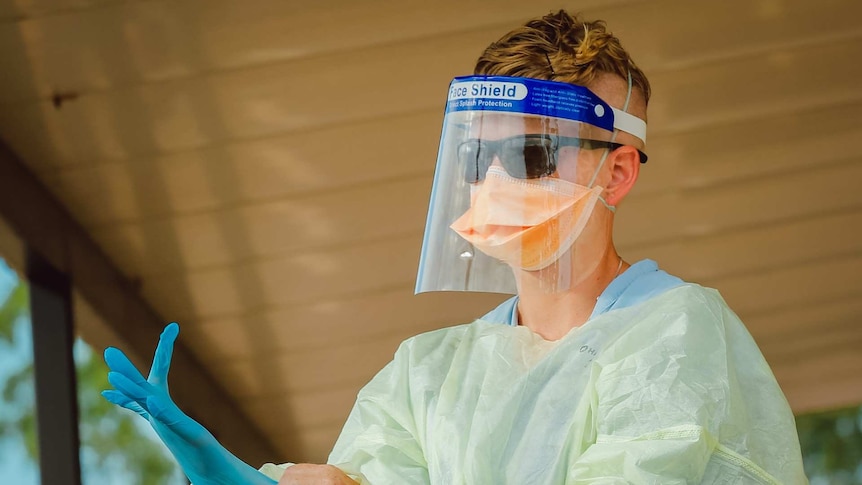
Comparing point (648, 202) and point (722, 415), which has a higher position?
point (648, 202)

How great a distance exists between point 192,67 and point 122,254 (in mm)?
917

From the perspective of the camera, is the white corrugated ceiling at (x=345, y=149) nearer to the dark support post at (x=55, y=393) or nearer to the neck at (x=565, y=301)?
the dark support post at (x=55, y=393)

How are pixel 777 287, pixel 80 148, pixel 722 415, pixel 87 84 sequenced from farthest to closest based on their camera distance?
pixel 777 287, pixel 80 148, pixel 87 84, pixel 722 415

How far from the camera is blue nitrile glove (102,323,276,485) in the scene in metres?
1.70

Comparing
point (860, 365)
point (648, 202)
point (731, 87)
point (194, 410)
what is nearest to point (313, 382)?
point (194, 410)

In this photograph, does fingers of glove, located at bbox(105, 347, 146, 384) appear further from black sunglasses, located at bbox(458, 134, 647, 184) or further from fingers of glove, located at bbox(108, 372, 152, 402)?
black sunglasses, located at bbox(458, 134, 647, 184)

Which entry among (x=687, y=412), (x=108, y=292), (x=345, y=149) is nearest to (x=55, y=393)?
(x=108, y=292)

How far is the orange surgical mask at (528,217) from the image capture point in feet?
6.18

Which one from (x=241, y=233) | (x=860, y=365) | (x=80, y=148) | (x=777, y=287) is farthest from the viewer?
(x=860, y=365)

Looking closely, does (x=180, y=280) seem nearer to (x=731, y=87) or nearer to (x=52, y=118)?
(x=52, y=118)

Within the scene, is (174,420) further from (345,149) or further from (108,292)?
(108,292)

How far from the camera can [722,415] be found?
1635mm

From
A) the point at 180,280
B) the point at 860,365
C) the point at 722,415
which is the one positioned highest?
the point at 180,280

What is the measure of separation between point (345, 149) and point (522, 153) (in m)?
1.76
